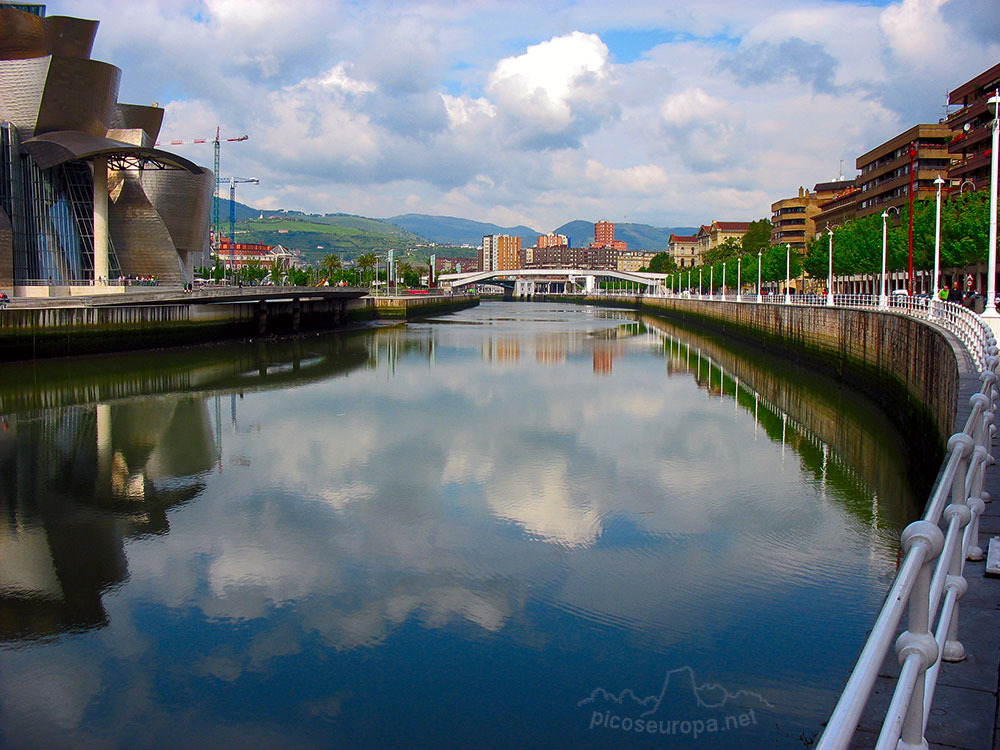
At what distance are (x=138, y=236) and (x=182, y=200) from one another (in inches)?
274

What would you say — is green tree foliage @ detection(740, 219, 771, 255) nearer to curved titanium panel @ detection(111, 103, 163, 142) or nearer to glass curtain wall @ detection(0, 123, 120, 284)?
curved titanium panel @ detection(111, 103, 163, 142)

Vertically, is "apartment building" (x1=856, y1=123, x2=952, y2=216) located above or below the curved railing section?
above

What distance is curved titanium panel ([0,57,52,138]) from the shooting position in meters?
47.1

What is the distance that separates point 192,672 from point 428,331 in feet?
170

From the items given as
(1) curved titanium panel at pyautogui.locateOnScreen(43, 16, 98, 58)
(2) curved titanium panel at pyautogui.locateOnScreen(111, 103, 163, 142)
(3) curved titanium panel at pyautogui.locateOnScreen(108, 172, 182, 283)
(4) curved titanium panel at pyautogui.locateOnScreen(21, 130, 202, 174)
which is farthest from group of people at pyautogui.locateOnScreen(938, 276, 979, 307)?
(2) curved titanium panel at pyautogui.locateOnScreen(111, 103, 163, 142)

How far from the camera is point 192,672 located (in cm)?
756

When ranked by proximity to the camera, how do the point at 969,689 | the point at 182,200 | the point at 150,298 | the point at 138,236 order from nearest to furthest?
the point at 969,689, the point at 150,298, the point at 138,236, the point at 182,200

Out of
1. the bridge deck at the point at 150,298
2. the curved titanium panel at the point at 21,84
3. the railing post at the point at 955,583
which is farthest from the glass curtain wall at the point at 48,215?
the railing post at the point at 955,583

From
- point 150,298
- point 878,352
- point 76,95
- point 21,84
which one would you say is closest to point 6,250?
point 21,84

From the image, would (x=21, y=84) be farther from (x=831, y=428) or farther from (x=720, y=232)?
(x=720, y=232)

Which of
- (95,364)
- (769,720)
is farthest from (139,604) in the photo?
(95,364)

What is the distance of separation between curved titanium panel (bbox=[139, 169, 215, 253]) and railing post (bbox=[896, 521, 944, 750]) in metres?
63.8

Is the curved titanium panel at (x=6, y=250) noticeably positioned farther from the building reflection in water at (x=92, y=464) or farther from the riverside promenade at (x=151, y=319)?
the building reflection in water at (x=92, y=464)

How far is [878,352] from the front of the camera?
80.7ft
